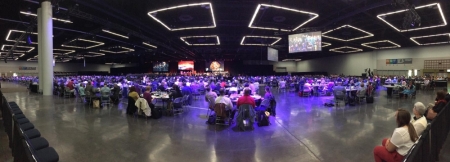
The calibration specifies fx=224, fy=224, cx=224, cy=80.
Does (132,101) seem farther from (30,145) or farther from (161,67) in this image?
(161,67)

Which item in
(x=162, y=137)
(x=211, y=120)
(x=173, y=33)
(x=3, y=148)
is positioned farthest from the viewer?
(x=173, y=33)

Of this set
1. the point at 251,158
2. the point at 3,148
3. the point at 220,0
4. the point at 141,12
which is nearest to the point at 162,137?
the point at 251,158

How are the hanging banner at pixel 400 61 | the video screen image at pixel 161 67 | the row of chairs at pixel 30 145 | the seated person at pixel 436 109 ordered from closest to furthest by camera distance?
the row of chairs at pixel 30 145
the seated person at pixel 436 109
the hanging banner at pixel 400 61
the video screen image at pixel 161 67

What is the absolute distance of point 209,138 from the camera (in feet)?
17.4

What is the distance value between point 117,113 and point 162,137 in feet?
13.4

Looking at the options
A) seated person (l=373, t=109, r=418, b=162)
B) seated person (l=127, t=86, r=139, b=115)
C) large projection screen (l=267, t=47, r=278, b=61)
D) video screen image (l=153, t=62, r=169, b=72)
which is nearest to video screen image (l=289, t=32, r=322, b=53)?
large projection screen (l=267, t=47, r=278, b=61)

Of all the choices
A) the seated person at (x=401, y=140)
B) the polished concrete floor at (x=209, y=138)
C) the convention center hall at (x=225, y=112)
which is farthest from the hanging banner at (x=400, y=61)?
the seated person at (x=401, y=140)

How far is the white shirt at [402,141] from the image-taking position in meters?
2.77

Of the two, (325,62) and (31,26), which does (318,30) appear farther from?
(325,62)

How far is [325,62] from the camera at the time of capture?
4388cm

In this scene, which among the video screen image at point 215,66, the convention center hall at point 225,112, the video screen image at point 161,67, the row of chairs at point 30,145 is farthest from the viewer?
the video screen image at point 161,67

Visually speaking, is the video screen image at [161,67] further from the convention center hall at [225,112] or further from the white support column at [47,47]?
the white support column at [47,47]

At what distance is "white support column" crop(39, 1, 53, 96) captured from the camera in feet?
42.3

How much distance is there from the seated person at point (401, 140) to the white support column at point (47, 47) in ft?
Result: 54.3
